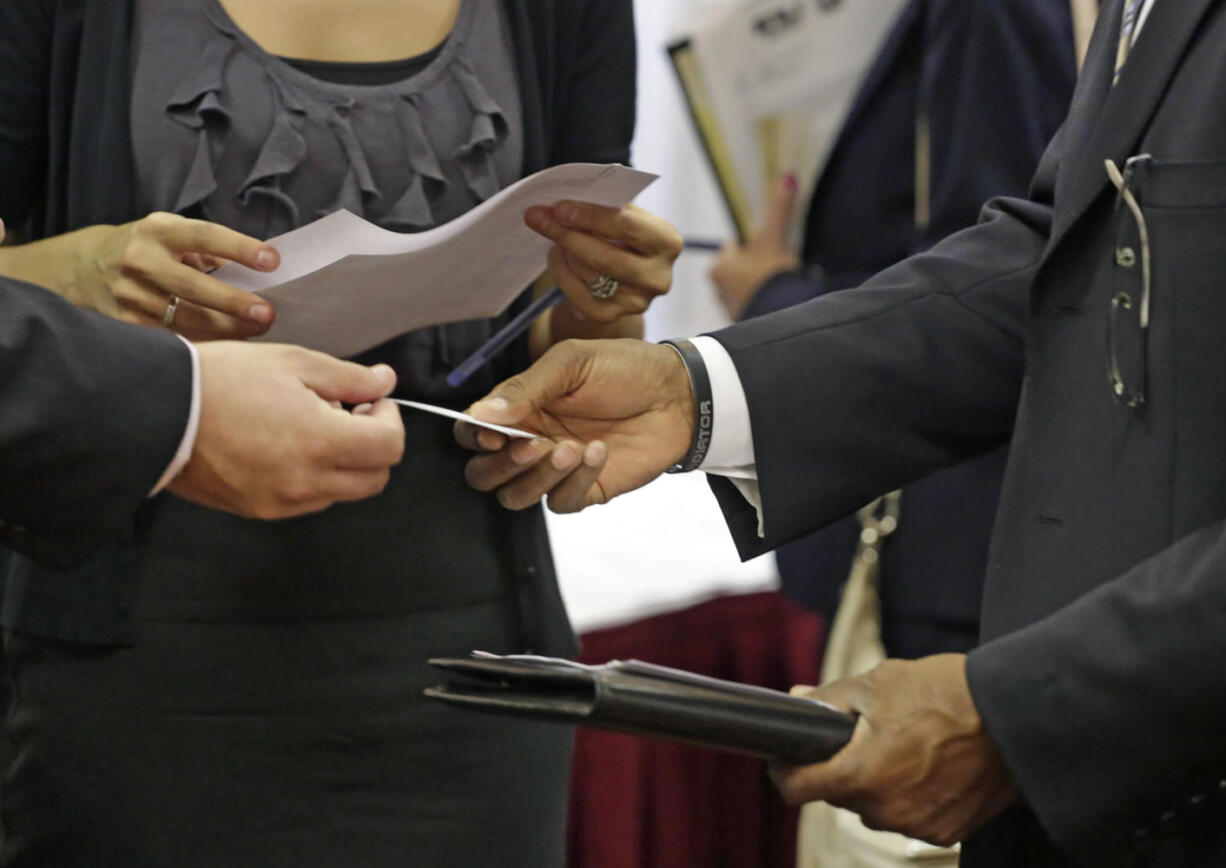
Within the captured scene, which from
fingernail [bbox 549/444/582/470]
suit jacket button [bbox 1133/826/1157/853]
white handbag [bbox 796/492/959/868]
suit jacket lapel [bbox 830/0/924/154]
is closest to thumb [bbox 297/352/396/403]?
fingernail [bbox 549/444/582/470]

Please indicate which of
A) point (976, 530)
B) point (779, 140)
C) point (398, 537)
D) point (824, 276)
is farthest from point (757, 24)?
point (398, 537)

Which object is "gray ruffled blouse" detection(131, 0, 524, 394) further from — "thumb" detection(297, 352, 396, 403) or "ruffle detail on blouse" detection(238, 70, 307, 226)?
"thumb" detection(297, 352, 396, 403)

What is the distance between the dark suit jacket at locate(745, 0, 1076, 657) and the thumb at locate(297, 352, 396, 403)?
3.04 feet

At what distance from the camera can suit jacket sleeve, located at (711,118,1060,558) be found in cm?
112

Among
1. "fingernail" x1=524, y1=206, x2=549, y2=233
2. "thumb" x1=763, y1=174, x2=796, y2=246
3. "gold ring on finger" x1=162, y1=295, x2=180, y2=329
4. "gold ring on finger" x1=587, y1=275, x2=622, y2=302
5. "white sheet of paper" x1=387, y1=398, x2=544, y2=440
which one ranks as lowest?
"white sheet of paper" x1=387, y1=398, x2=544, y2=440

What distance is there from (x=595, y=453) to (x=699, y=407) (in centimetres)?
12

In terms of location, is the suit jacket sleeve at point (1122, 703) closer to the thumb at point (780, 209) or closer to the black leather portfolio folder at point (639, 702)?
the black leather portfolio folder at point (639, 702)

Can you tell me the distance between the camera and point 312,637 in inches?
44.1

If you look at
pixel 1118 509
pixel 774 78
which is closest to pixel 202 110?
pixel 1118 509

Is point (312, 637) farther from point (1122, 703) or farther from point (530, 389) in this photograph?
point (1122, 703)

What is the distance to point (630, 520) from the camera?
258 centimetres

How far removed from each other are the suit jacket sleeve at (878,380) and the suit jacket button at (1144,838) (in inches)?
13.8

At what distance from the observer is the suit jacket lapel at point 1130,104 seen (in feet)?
3.01

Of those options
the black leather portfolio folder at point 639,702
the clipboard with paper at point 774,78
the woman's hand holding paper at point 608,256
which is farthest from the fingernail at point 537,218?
the clipboard with paper at point 774,78
